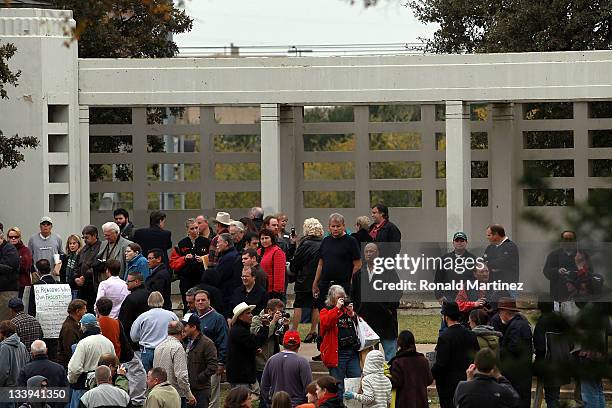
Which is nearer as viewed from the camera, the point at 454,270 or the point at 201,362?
the point at 201,362

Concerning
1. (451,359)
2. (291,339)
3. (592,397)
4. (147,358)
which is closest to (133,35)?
(147,358)

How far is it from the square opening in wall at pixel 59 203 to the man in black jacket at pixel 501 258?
10.5 metres

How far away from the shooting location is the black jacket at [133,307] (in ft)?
57.1

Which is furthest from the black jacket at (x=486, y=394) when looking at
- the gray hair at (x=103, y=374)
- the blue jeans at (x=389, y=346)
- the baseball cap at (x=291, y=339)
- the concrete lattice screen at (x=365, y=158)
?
the concrete lattice screen at (x=365, y=158)

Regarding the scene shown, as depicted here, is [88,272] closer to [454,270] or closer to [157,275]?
[157,275]

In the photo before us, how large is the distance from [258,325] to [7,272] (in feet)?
14.3

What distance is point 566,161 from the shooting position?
1170 inches

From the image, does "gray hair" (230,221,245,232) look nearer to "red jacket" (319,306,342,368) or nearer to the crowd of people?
the crowd of people

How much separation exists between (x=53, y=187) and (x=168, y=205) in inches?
1832

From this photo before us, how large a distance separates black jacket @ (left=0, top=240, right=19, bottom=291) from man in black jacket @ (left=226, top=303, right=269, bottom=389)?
4.15 m

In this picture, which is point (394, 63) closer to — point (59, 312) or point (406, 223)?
point (406, 223)

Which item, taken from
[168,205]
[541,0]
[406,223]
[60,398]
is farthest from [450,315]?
[168,205]

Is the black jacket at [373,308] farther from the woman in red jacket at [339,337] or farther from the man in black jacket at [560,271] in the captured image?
the man in black jacket at [560,271]

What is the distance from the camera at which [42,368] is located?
15.8m
